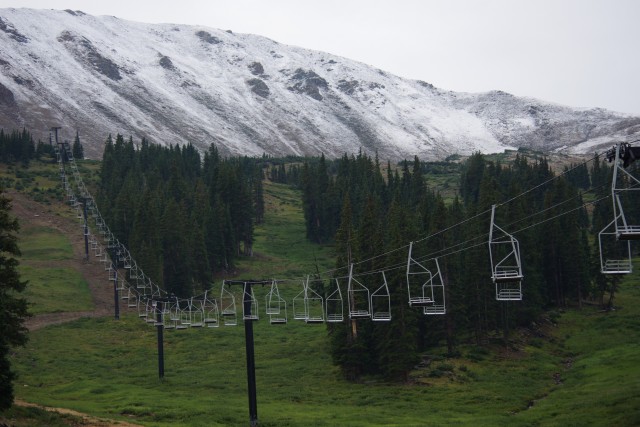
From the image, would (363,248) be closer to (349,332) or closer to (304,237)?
(349,332)

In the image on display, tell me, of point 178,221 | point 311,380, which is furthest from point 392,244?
point 178,221

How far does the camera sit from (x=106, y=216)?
124 metres

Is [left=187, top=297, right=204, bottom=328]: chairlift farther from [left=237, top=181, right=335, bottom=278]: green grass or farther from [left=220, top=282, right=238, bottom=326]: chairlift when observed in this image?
[left=237, top=181, right=335, bottom=278]: green grass

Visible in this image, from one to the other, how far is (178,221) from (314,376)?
157ft

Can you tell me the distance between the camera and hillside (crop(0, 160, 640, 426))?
1976 inches

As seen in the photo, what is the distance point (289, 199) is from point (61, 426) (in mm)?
155929

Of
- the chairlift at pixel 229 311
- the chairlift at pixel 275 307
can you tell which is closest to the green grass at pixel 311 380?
the chairlift at pixel 229 311

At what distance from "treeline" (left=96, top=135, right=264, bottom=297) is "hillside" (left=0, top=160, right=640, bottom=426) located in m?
10.8

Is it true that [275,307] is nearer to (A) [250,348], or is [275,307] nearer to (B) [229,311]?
(B) [229,311]

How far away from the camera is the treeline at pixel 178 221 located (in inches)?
4161

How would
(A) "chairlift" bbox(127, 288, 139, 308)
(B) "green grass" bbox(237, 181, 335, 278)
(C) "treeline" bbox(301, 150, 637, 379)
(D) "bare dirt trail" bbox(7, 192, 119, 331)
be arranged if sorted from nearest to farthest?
(C) "treeline" bbox(301, 150, 637, 379) < (A) "chairlift" bbox(127, 288, 139, 308) < (D) "bare dirt trail" bbox(7, 192, 119, 331) < (B) "green grass" bbox(237, 181, 335, 278)

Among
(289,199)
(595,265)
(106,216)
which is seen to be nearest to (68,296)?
(106,216)

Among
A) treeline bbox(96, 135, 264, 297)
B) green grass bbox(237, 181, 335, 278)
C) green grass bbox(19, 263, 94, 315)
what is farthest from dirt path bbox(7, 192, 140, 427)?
green grass bbox(237, 181, 335, 278)

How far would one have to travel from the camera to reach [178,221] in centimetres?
11006
